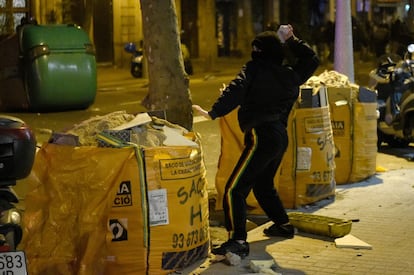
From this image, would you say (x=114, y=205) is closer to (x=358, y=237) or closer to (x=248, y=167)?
(x=248, y=167)

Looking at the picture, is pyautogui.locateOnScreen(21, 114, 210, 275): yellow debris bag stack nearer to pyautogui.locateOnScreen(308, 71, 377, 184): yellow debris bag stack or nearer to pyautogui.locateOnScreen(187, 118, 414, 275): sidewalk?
pyautogui.locateOnScreen(187, 118, 414, 275): sidewalk

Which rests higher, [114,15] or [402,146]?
[114,15]

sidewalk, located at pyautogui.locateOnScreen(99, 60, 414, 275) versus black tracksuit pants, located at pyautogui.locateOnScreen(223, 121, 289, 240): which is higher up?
black tracksuit pants, located at pyautogui.locateOnScreen(223, 121, 289, 240)

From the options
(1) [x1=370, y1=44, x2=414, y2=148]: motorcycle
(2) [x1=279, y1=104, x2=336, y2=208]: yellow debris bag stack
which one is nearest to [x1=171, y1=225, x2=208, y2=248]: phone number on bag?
(2) [x1=279, y1=104, x2=336, y2=208]: yellow debris bag stack

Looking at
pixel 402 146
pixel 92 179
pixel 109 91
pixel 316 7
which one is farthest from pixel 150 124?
pixel 316 7

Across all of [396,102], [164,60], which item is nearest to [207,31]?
[396,102]

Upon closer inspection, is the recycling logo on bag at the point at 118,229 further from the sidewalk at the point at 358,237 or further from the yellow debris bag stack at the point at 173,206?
the sidewalk at the point at 358,237

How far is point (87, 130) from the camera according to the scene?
19.7ft

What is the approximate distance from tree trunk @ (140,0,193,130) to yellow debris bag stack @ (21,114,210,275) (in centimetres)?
163

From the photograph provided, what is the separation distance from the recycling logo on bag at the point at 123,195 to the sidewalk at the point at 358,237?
0.65 metres

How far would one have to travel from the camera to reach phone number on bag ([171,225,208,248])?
18.8 feet

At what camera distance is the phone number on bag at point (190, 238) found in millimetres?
5734

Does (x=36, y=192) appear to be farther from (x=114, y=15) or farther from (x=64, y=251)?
(x=114, y=15)

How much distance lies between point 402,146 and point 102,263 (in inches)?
281
